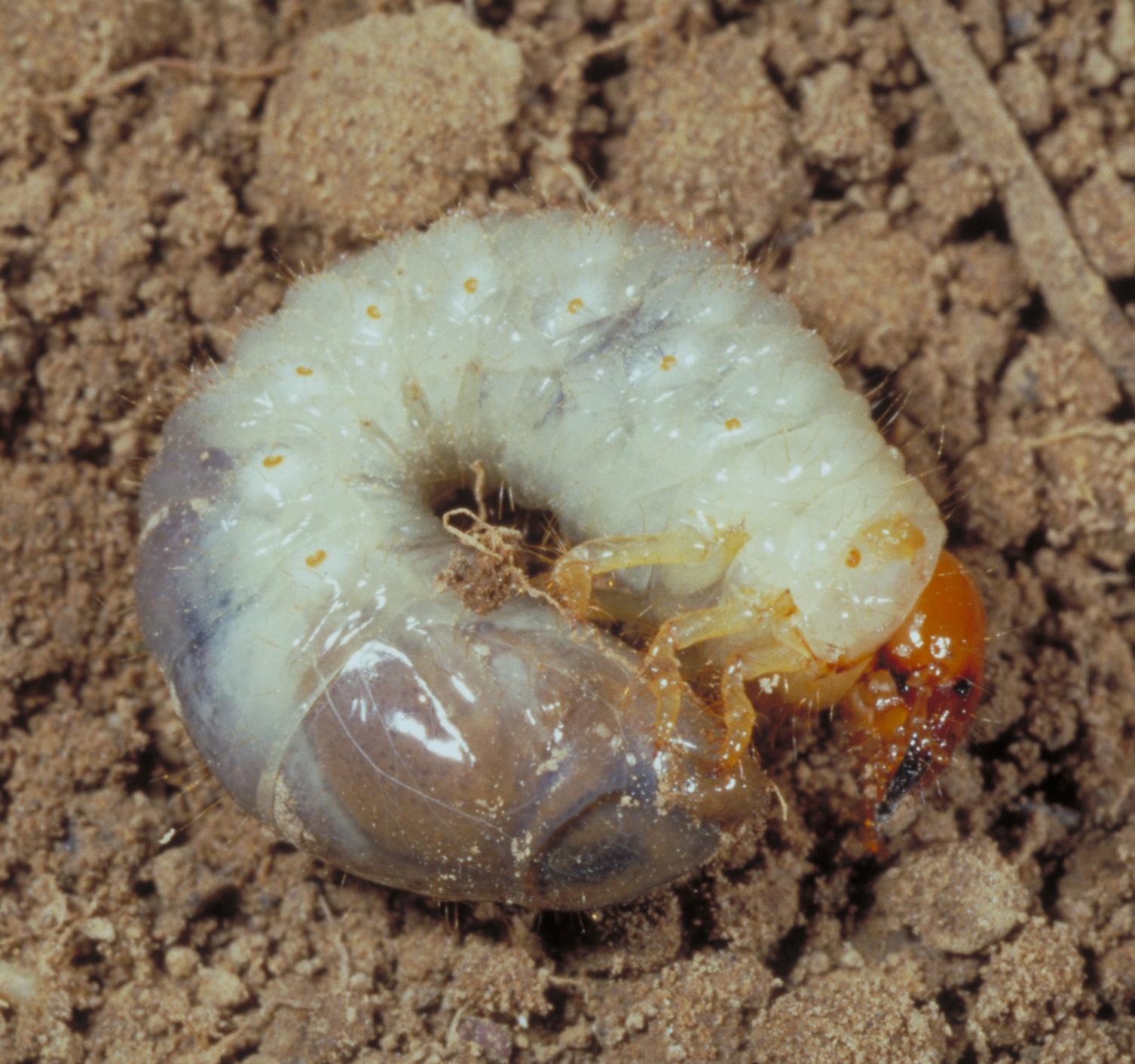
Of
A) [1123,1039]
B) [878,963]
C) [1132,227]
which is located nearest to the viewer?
[1123,1039]

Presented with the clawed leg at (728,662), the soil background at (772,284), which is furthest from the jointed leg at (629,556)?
the soil background at (772,284)

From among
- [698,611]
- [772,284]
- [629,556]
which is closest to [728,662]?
[698,611]

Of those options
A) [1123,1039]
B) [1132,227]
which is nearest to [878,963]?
[1123,1039]

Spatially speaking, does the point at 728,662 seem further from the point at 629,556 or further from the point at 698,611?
the point at 629,556

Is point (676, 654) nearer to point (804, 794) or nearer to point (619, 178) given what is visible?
point (804, 794)

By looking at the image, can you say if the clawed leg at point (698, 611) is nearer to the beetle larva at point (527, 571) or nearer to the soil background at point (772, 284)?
the beetle larva at point (527, 571)

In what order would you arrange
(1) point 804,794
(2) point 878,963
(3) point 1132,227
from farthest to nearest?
(3) point 1132,227, (1) point 804,794, (2) point 878,963

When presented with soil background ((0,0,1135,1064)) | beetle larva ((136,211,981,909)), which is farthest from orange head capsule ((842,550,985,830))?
soil background ((0,0,1135,1064))
